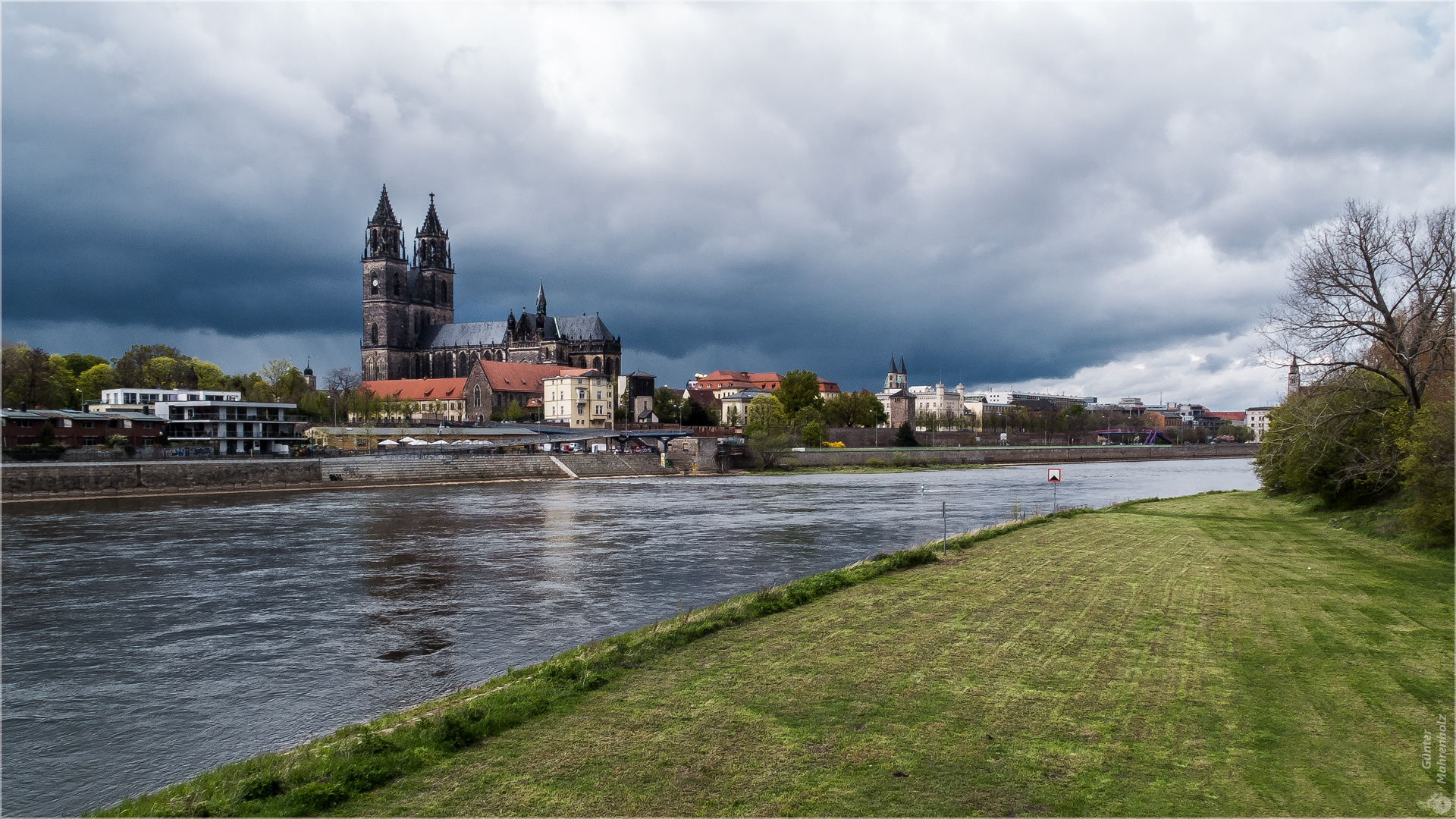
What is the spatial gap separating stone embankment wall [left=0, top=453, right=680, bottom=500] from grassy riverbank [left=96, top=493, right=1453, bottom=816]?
194 ft

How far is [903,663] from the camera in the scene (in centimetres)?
1162

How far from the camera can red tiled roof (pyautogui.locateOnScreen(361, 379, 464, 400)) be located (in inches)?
6137

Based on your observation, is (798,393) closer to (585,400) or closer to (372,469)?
(585,400)

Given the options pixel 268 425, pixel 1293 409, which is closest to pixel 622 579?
pixel 1293 409

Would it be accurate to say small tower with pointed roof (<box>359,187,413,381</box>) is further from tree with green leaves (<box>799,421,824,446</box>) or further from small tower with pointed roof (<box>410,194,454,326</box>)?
tree with green leaves (<box>799,421,824,446</box>)

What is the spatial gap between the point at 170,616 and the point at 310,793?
49.4 ft

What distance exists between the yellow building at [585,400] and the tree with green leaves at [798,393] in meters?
25.5

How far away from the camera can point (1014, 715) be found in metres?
9.30

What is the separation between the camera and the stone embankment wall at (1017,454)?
9831cm

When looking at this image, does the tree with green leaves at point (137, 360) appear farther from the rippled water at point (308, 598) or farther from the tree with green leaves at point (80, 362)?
the rippled water at point (308, 598)

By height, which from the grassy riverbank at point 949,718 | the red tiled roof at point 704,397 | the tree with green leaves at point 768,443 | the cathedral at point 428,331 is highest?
the cathedral at point 428,331

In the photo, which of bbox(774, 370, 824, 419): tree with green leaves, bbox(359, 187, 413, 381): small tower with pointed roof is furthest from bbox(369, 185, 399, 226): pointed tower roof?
bbox(774, 370, 824, 419): tree with green leaves

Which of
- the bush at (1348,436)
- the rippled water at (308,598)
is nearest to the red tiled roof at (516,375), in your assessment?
the rippled water at (308,598)

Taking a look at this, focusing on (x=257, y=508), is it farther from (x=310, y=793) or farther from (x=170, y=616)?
(x=310, y=793)
